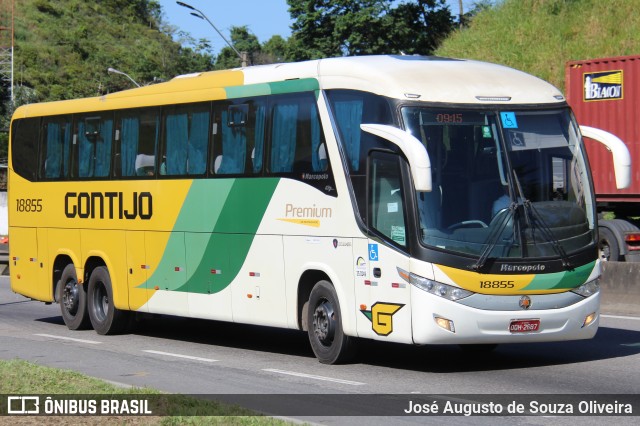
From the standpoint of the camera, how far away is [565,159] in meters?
12.8

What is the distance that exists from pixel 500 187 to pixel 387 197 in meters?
1.19

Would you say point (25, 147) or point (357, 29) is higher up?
point (357, 29)

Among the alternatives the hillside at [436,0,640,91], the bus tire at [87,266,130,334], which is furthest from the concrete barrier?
the hillside at [436,0,640,91]

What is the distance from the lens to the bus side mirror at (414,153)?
11.5 metres

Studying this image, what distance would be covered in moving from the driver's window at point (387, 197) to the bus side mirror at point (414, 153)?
0.31 m

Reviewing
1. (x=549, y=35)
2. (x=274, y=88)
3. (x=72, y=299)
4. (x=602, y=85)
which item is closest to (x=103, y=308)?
(x=72, y=299)

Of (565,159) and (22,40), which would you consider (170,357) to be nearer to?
(565,159)

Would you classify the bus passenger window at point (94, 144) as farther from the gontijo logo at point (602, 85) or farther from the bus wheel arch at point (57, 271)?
the gontijo logo at point (602, 85)

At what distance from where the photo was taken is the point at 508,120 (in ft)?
41.1

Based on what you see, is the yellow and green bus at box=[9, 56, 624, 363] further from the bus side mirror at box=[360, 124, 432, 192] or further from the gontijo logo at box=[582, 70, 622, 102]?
the gontijo logo at box=[582, 70, 622, 102]

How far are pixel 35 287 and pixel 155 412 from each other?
11.2m

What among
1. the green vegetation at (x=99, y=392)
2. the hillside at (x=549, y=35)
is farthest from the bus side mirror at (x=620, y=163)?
the hillside at (x=549, y=35)

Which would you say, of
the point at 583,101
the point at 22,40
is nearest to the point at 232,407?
the point at 583,101

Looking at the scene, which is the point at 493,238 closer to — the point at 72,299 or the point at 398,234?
the point at 398,234
